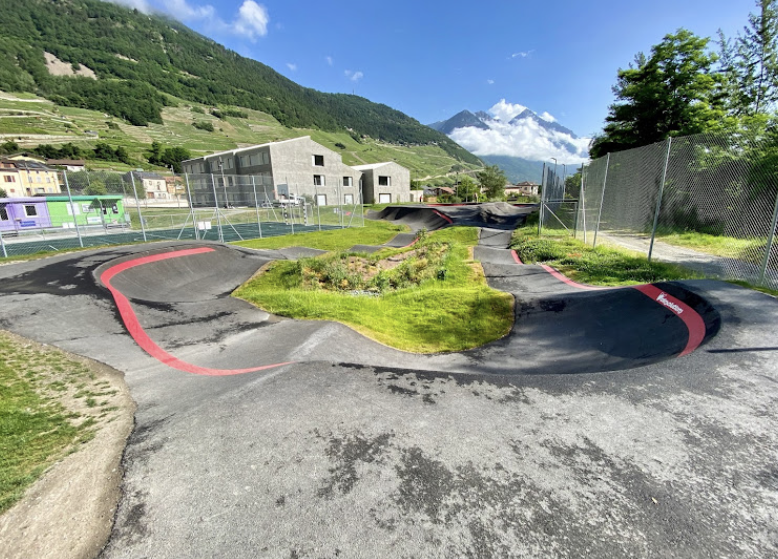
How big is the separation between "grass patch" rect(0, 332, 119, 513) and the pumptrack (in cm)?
130

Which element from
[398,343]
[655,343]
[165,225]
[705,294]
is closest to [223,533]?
[398,343]

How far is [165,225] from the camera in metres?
24.5

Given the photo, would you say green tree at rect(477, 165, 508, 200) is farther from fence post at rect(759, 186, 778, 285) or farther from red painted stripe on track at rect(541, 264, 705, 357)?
red painted stripe on track at rect(541, 264, 705, 357)

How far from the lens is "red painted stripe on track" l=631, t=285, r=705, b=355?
4.54 meters

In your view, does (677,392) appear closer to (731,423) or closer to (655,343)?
(731,423)

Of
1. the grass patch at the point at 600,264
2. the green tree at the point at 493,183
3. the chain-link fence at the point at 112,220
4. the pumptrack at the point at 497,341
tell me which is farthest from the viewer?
the green tree at the point at 493,183

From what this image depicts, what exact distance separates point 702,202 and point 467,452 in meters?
13.5

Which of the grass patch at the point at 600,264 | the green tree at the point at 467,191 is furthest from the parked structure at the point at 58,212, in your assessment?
the green tree at the point at 467,191

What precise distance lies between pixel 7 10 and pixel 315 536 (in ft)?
1068

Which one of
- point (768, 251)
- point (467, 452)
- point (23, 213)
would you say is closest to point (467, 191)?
point (23, 213)

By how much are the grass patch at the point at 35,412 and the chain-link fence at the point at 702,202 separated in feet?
35.0

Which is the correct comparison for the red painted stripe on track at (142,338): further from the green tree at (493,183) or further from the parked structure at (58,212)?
the green tree at (493,183)

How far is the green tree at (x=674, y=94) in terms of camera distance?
19.6 metres

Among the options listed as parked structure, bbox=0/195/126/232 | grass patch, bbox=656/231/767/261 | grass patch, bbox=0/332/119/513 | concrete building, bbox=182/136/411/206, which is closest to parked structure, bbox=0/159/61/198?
concrete building, bbox=182/136/411/206
